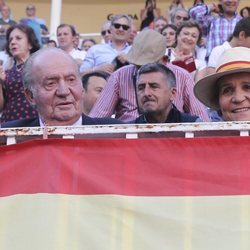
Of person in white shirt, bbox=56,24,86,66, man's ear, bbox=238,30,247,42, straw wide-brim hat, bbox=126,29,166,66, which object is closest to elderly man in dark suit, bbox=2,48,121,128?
straw wide-brim hat, bbox=126,29,166,66

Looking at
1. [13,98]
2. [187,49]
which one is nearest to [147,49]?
[13,98]

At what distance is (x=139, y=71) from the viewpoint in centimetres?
615

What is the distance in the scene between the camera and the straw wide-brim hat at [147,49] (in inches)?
271

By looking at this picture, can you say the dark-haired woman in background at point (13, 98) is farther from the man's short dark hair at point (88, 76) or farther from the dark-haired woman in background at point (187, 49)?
the dark-haired woman in background at point (187, 49)

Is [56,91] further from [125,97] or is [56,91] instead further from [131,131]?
[125,97]

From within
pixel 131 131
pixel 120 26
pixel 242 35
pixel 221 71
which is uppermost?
pixel 120 26

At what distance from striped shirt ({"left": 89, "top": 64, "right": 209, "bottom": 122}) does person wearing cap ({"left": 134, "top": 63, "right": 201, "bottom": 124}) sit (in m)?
0.58

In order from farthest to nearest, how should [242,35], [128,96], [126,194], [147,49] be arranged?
[242,35] → [147,49] → [128,96] → [126,194]

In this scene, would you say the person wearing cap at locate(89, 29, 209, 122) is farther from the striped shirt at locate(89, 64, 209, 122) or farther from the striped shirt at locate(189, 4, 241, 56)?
the striped shirt at locate(189, 4, 241, 56)

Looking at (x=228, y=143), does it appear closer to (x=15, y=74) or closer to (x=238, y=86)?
(x=238, y=86)

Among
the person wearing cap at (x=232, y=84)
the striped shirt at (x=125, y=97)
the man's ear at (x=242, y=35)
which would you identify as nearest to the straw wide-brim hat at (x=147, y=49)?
the striped shirt at (x=125, y=97)

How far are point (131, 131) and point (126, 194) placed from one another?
0.28 m

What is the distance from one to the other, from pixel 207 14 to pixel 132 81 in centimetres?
563

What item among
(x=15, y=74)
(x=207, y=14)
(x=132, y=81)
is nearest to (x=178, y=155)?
(x=132, y=81)
